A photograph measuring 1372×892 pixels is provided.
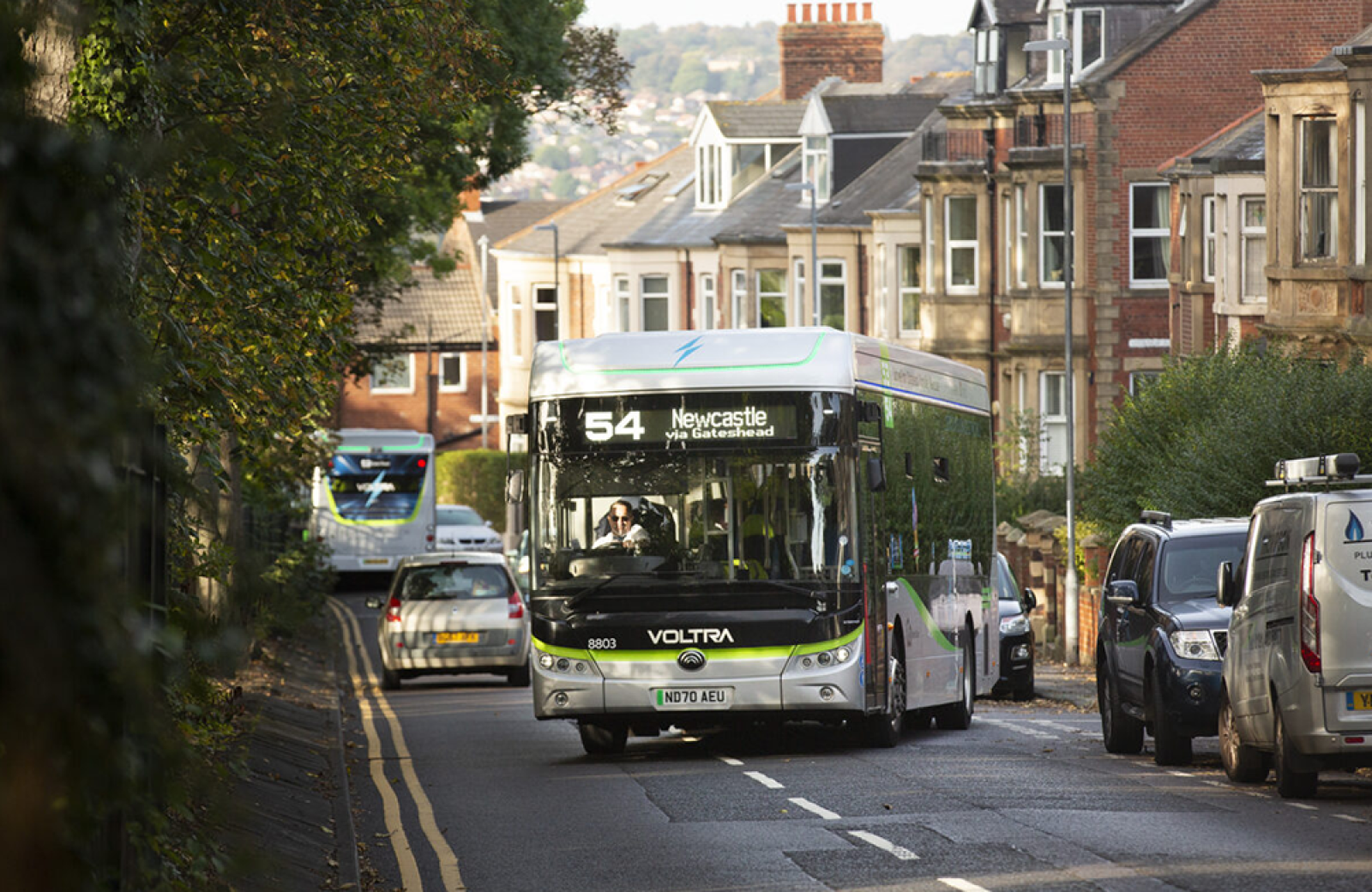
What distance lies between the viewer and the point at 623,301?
74750mm

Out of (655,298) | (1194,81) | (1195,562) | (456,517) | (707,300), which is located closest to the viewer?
(1195,562)

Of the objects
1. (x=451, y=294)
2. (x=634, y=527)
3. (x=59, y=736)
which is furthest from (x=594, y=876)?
(x=451, y=294)

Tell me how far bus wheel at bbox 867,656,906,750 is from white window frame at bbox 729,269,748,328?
1927 inches

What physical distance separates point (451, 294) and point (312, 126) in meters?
82.7

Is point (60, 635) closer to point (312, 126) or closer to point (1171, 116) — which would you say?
point (312, 126)

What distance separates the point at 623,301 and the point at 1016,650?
49302 millimetres

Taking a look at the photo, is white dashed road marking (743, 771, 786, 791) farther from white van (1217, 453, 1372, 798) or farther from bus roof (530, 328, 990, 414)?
white van (1217, 453, 1372, 798)

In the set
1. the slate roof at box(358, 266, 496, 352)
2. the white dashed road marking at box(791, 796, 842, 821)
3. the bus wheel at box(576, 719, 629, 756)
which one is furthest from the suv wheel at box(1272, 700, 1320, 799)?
the slate roof at box(358, 266, 496, 352)

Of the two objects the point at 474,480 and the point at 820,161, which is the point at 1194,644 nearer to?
the point at 820,161

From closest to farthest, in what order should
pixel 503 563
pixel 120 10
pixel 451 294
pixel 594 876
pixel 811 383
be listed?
1. pixel 120 10
2. pixel 594 876
3. pixel 811 383
4. pixel 503 563
5. pixel 451 294

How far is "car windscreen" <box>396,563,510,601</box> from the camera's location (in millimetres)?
28344

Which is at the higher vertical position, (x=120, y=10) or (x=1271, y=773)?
(x=120, y=10)

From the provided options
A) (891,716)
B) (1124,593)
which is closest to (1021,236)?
(891,716)

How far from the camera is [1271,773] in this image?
15898 millimetres
